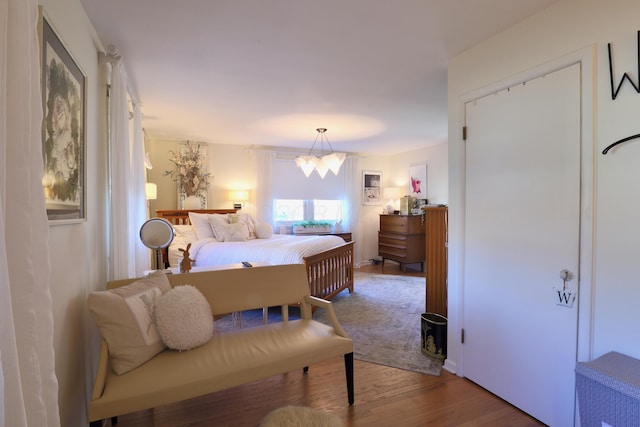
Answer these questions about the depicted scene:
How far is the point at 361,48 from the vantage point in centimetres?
229

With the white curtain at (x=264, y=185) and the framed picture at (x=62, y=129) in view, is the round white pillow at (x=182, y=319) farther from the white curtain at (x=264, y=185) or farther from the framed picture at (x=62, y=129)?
the white curtain at (x=264, y=185)

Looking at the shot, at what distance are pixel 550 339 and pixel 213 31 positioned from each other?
2.84 metres

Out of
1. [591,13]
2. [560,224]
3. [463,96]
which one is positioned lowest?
[560,224]

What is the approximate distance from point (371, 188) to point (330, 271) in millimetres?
3283

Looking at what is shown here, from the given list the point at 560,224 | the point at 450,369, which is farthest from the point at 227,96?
the point at 450,369

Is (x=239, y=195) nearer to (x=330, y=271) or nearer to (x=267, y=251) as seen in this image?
(x=267, y=251)

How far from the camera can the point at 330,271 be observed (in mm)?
4117

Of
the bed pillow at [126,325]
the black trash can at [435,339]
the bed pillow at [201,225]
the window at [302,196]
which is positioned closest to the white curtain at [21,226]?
the bed pillow at [126,325]

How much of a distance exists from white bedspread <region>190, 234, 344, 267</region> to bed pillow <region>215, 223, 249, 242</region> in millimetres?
158

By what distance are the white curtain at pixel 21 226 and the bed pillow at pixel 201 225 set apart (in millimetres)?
3758

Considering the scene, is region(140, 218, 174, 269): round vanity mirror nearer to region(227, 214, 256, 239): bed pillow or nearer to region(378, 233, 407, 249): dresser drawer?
region(227, 214, 256, 239): bed pillow

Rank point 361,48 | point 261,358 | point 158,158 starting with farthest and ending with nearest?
point 158,158, point 361,48, point 261,358

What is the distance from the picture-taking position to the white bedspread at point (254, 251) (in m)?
3.51

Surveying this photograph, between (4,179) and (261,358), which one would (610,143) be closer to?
(261,358)
